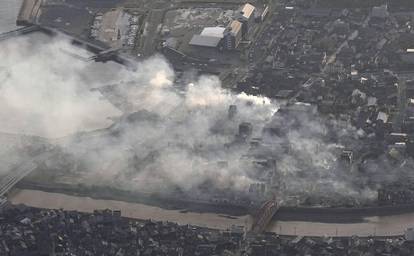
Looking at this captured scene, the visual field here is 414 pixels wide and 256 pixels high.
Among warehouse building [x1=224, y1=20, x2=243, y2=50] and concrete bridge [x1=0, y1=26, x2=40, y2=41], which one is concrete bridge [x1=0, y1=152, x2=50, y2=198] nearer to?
warehouse building [x1=224, y1=20, x2=243, y2=50]

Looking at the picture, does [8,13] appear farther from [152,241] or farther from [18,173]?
[152,241]

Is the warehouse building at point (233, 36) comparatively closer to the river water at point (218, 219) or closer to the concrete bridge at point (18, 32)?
the concrete bridge at point (18, 32)

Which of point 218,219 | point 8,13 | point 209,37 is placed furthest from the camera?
point 8,13

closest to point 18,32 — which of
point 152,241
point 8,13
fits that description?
point 8,13

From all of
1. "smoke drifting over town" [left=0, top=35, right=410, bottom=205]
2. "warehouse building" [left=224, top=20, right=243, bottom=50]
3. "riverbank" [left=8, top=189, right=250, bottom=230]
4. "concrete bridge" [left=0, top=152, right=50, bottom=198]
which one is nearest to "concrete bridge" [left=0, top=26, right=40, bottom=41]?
"smoke drifting over town" [left=0, top=35, right=410, bottom=205]

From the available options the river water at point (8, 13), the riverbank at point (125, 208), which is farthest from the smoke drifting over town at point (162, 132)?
the river water at point (8, 13)
